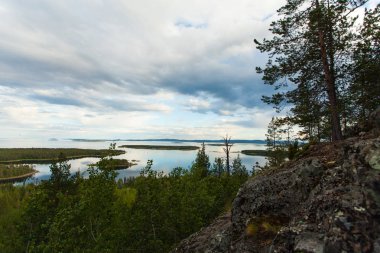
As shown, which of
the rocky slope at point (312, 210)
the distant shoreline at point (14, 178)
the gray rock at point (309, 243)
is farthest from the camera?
the distant shoreline at point (14, 178)

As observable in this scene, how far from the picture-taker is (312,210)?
5637mm

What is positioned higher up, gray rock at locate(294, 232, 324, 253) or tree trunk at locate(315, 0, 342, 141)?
tree trunk at locate(315, 0, 342, 141)

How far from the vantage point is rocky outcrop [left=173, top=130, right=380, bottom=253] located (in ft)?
14.6

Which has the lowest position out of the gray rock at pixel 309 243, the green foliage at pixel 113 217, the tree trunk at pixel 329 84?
the green foliage at pixel 113 217

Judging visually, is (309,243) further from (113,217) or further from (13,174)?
(13,174)

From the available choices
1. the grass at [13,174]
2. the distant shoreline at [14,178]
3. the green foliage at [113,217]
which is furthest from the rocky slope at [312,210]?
the grass at [13,174]

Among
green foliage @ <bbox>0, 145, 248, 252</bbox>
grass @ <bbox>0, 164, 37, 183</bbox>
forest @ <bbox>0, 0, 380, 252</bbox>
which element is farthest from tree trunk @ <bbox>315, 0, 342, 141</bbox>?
grass @ <bbox>0, 164, 37, 183</bbox>

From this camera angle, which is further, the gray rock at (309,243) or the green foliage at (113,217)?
the green foliage at (113,217)

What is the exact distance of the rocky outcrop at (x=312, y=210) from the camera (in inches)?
175

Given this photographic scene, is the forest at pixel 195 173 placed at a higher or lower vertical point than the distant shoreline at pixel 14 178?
higher

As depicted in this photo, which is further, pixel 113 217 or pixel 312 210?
pixel 113 217

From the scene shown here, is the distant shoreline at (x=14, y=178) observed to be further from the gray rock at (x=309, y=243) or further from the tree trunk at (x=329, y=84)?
the gray rock at (x=309, y=243)

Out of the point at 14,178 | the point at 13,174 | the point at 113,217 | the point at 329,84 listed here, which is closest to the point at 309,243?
the point at 113,217

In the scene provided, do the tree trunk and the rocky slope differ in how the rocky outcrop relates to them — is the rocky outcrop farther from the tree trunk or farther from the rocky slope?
the tree trunk
